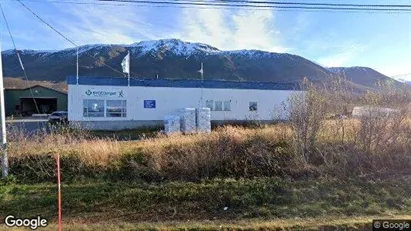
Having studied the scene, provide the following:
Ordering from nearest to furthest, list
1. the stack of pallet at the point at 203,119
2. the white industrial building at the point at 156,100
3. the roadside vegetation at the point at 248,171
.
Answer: the roadside vegetation at the point at 248,171
the stack of pallet at the point at 203,119
the white industrial building at the point at 156,100

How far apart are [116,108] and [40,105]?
38917mm

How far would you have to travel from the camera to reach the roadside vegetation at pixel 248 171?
282 inches

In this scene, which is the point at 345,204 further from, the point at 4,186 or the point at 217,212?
the point at 4,186

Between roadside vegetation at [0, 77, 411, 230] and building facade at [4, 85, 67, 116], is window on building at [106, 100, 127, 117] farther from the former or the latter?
building facade at [4, 85, 67, 116]

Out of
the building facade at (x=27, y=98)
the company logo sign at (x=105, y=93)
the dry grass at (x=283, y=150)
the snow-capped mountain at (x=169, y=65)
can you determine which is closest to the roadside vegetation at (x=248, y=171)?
the dry grass at (x=283, y=150)

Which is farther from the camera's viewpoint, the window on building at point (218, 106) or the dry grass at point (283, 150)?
the window on building at point (218, 106)

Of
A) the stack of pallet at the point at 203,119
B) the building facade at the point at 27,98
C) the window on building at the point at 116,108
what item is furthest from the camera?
the building facade at the point at 27,98

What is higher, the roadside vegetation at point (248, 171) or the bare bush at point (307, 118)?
the bare bush at point (307, 118)

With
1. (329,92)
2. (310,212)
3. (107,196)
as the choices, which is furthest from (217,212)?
(329,92)

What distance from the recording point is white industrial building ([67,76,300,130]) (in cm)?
2583

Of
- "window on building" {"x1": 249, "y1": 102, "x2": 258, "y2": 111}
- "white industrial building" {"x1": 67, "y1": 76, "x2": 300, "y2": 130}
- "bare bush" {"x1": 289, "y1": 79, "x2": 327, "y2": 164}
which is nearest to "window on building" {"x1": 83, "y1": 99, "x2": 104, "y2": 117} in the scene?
"white industrial building" {"x1": 67, "y1": 76, "x2": 300, "y2": 130}

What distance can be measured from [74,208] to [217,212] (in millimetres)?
3311

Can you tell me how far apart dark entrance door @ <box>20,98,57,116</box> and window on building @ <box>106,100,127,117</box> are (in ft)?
117

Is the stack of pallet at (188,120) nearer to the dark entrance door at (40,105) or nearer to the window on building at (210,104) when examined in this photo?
the window on building at (210,104)
